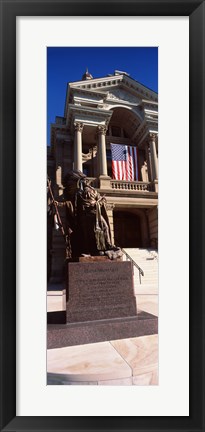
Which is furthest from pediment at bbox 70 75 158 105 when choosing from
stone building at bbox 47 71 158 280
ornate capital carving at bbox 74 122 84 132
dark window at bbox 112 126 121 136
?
dark window at bbox 112 126 121 136

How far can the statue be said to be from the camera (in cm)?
414

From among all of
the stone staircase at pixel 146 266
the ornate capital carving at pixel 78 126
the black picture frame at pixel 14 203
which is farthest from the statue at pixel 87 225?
the ornate capital carving at pixel 78 126

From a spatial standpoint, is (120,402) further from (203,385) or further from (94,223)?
(94,223)

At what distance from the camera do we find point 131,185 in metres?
16.7

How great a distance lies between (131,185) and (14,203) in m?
14.9

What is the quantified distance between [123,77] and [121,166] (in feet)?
28.8

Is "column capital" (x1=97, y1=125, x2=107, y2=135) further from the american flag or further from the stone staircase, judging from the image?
the stone staircase

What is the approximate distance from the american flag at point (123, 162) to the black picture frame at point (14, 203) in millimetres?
12166

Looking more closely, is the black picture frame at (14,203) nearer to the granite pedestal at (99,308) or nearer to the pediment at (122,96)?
the granite pedestal at (99,308)

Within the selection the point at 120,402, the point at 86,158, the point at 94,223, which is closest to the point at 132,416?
the point at 120,402

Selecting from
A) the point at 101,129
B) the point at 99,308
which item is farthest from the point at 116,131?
the point at 99,308

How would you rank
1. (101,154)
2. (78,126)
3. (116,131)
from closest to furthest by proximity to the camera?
(78,126)
(101,154)
(116,131)

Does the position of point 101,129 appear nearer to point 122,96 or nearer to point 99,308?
point 122,96

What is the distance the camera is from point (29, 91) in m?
2.54
